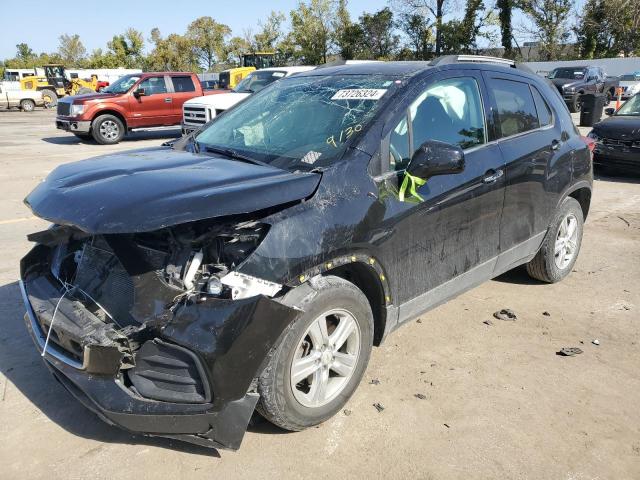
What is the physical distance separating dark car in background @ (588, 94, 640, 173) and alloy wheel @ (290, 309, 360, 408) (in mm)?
8873

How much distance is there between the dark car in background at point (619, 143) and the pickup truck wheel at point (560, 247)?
5653 mm

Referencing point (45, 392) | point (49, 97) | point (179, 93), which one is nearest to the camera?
point (45, 392)

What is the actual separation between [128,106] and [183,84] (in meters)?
1.92

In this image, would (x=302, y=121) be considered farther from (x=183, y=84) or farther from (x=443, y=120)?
(x=183, y=84)

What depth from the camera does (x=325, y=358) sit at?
2.84m

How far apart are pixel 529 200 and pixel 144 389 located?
318 centimetres

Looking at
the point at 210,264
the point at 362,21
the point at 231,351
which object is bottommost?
the point at 231,351

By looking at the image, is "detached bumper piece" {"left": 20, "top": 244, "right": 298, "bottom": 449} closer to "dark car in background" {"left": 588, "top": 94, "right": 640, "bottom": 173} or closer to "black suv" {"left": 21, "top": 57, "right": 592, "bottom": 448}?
"black suv" {"left": 21, "top": 57, "right": 592, "bottom": 448}

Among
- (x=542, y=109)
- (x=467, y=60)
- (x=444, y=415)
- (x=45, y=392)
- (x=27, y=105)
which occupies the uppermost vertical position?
(x=27, y=105)

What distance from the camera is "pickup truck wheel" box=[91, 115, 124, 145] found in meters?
14.8

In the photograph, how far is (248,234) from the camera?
259cm

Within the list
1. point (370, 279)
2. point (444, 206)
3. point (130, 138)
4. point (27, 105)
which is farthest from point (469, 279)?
point (27, 105)

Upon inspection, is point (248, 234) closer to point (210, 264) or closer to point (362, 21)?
point (210, 264)

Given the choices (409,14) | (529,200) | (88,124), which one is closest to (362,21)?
(409,14)
